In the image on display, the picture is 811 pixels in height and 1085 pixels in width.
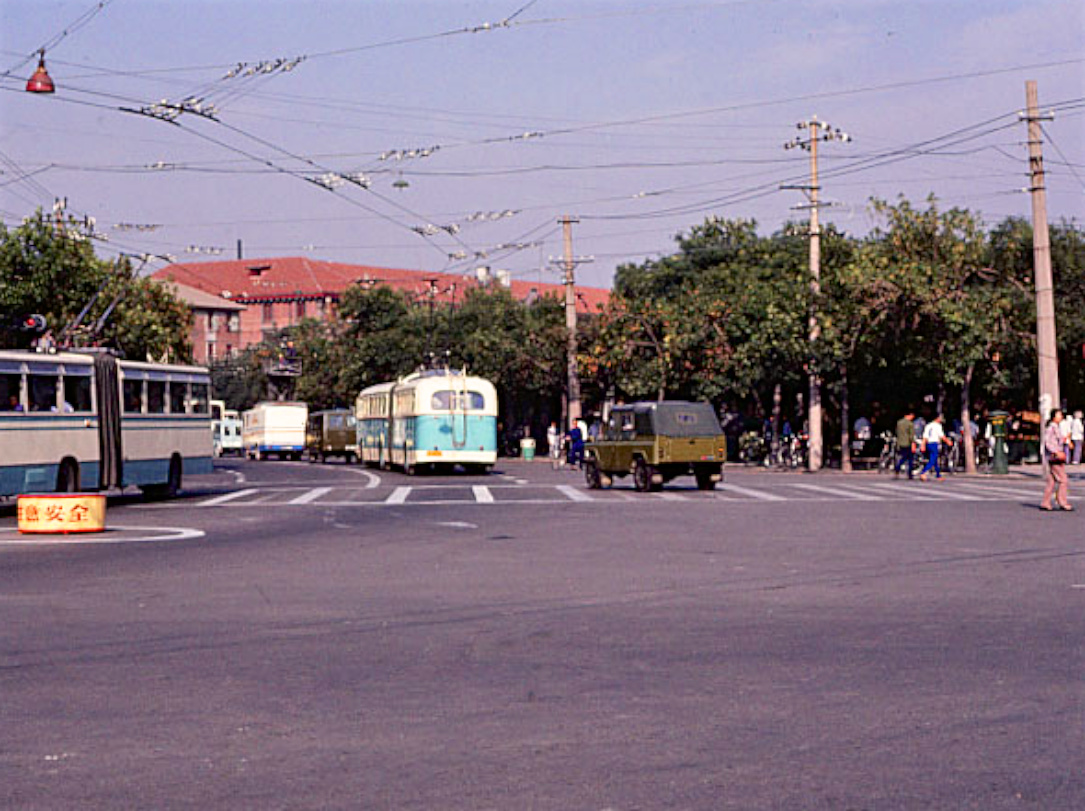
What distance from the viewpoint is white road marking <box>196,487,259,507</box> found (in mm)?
32756

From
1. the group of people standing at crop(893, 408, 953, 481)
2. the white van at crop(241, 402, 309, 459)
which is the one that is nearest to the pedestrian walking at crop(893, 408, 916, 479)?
the group of people standing at crop(893, 408, 953, 481)

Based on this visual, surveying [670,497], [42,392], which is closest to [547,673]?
[42,392]

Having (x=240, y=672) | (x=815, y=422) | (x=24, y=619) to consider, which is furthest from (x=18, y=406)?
(x=815, y=422)

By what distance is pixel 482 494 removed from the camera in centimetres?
3522

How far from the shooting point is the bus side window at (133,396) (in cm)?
3400

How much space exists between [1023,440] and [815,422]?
800 cm

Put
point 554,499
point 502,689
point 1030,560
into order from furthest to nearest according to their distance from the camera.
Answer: point 554,499, point 1030,560, point 502,689

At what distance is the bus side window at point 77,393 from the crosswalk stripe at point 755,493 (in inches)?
519

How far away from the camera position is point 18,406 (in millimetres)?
29750

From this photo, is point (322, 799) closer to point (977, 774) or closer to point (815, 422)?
point (977, 774)

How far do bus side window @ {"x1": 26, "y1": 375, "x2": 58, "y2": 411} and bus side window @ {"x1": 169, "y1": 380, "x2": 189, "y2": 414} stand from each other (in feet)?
16.2

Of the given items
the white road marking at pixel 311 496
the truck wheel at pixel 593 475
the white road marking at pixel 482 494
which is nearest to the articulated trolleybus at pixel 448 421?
the white road marking at pixel 482 494

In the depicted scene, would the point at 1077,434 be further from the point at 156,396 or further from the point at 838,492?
the point at 156,396

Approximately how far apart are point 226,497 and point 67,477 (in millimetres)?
5031
